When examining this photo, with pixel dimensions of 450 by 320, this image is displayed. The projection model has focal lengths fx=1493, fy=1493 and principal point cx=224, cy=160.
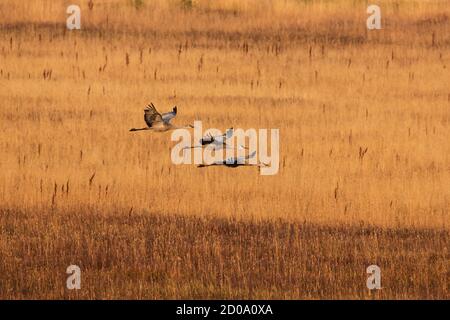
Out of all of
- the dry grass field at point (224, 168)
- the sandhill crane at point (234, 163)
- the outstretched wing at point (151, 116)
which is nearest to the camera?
the dry grass field at point (224, 168)

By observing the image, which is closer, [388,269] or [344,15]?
Result: [388,269]

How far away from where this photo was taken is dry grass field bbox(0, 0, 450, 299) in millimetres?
12570

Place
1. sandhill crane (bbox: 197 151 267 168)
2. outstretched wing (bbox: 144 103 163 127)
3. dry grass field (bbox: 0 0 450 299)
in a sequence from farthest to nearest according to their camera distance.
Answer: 1. outstretched wing (bbox: 144 103 163 127)
2. sandhill crane (bbox: 197 151 267 168)
3. dry grass field (bbox: 0 0 450 299)

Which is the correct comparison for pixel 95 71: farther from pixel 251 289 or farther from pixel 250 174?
pixel 251 289

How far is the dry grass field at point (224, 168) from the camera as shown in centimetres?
1257

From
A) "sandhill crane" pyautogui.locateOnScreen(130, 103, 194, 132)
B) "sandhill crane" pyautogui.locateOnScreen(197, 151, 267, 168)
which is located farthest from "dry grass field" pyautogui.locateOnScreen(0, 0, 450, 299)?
"sandhill crane" pyautogui.locateOnScreen(130, 103, 194, 132)

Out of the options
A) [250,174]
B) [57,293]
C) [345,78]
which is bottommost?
[57,293]

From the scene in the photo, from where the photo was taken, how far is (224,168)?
16.5 metres

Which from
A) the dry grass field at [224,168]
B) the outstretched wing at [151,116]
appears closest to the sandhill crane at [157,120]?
the outstretched wing at [151,116]

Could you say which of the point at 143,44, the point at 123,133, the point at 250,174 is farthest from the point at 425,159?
the point at 143,44

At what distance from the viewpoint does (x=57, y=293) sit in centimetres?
1169

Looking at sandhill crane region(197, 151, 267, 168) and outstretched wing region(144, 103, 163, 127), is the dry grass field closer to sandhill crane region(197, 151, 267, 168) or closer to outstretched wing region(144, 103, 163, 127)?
sandhill crane region(197, 151, 267, 168)

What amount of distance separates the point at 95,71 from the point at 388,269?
451 inches

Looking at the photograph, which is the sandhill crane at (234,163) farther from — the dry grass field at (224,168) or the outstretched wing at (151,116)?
the outstretched wing at (151,116)
